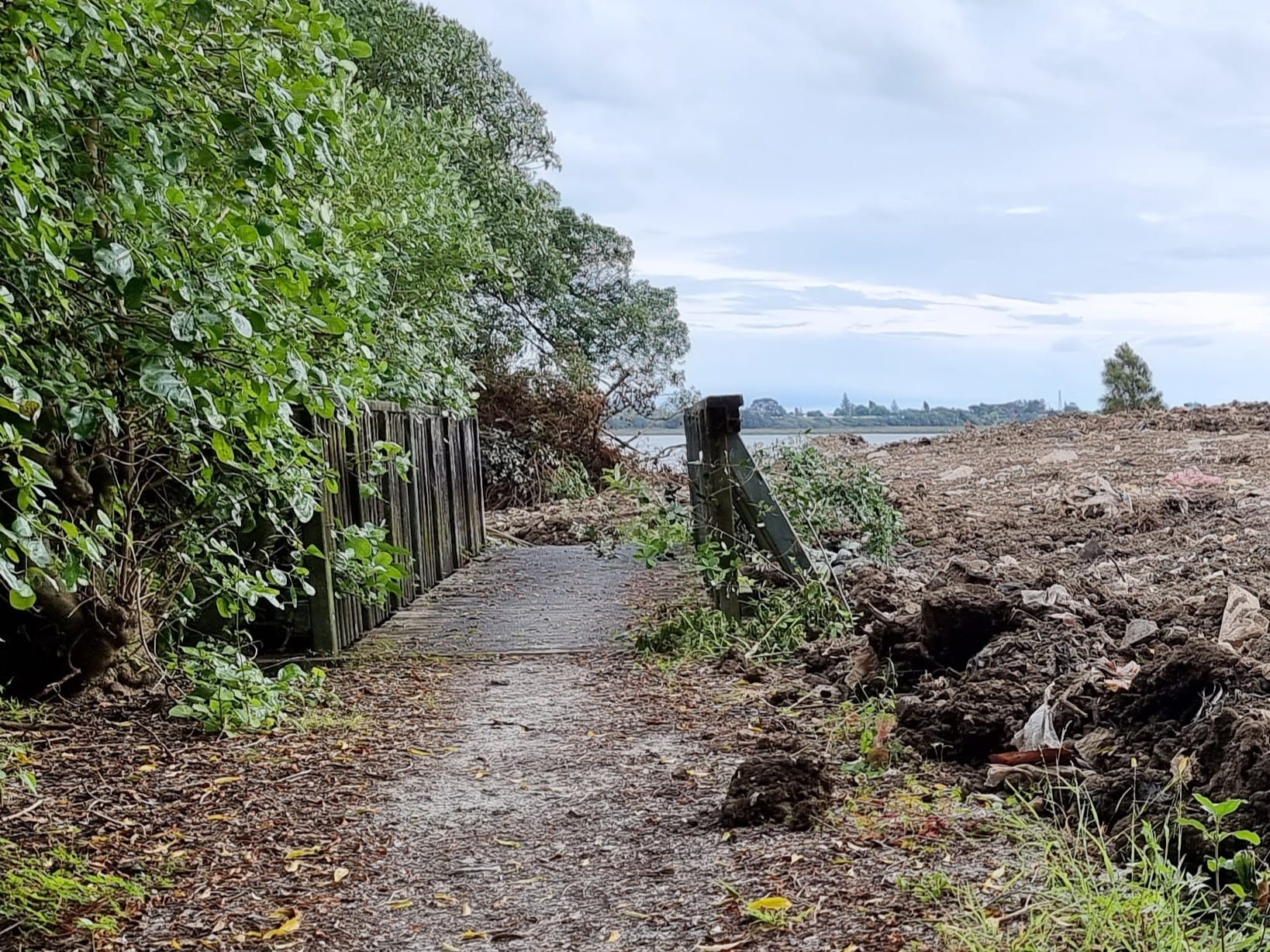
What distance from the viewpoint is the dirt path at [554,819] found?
110 inches

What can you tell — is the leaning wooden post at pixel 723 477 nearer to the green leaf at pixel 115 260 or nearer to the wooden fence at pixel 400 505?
the wooden fence at pixel 400 505

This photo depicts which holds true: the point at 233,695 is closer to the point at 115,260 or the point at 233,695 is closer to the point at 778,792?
the point at 115,260

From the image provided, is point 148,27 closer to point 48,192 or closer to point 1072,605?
point 48,192

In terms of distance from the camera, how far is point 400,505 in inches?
294

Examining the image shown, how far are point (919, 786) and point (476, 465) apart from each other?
8178mm

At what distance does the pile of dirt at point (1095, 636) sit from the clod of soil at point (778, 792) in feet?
1.84

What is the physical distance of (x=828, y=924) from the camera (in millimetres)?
2609

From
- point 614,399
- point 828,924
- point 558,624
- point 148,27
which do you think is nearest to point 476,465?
point 558,624

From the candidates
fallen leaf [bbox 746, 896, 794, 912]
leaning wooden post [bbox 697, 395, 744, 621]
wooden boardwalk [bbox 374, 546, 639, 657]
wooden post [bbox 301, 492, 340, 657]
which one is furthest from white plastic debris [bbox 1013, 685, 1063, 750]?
wooden post [bbox 301, 492, 340, 657]

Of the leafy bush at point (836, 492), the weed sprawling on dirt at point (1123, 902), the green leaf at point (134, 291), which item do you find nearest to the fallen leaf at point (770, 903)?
the weed sprawling on dirt at point (1123, 902)

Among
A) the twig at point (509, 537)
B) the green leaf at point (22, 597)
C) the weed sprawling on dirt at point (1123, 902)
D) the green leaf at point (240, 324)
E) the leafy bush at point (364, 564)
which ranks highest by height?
the green leaf at point (240, 324)

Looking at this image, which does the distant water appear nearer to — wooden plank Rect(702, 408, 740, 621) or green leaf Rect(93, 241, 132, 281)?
wooden plank Rect(702, 408, 740, 621)

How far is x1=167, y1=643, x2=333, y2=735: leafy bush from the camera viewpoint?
4508mm

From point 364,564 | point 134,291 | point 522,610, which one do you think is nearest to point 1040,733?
point 134,291
